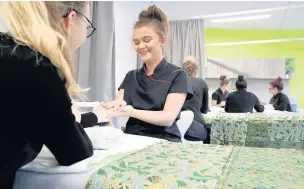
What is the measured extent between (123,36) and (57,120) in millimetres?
4092

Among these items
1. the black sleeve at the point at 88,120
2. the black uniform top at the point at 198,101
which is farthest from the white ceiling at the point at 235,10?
the black sleeve at the point at 88,120

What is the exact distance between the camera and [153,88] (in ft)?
4.85

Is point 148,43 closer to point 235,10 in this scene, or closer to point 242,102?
point 242,102

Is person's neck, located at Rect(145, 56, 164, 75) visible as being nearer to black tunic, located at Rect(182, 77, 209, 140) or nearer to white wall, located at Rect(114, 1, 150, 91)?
black tunic, located at Rect(182, 77, 209, 140)

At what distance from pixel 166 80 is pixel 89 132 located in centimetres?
62

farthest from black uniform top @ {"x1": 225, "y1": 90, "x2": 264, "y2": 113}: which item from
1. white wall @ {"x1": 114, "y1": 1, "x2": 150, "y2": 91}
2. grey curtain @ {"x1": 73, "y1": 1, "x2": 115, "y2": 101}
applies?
white wall @ {"x1": 114, "y1": 1, "x2": 150, "y2": 91}

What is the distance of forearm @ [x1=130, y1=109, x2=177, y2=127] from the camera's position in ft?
4.38

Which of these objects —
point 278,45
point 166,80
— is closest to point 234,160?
point 166,80

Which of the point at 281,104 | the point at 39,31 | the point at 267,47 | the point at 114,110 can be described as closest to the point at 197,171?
the point at 39,31

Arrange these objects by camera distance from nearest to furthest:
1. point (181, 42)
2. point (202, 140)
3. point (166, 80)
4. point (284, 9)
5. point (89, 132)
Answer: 1. point (89, 132)
2. point (166, 80)
3. point (202, 140)
4. point (284, 9)
5. point (181, 42)

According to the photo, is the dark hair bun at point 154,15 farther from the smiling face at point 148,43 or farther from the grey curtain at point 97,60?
the grey curtain at point 97,60

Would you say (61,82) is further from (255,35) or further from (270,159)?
(255,35)

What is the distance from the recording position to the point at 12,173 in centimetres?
68

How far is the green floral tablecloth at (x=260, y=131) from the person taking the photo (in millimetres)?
2072
